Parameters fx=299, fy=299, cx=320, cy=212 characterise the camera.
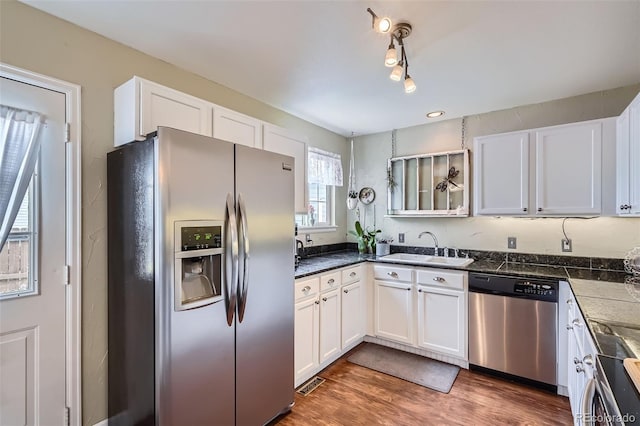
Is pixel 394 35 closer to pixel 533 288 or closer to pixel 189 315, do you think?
pixel 189 315

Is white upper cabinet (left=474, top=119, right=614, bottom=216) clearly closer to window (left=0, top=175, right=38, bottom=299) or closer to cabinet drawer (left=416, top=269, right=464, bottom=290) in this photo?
cabinet drawer (left=416, top=269, right=464, bottom=290)

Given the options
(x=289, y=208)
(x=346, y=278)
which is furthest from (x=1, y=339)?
(x=346, y=278)

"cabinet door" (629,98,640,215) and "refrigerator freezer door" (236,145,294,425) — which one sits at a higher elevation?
"cabinet door" (629,98,640,215)

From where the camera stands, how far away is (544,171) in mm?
2545

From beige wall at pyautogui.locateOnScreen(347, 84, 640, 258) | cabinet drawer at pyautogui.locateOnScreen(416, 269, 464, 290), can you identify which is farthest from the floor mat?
beige wall at pyautogui.locateOnScreen(347, 84, 640, 258)

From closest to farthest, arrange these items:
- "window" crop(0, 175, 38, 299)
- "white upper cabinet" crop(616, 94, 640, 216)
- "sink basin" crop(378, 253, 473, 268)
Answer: "window" crop(0, 175, 38, 299) < "white upper cabinet" crop(616, 94, 640, 216) < "sink basin" crop(378, 253, 473, 268)

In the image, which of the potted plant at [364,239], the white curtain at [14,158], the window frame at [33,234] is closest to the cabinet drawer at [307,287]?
the potted plant at [364,239]

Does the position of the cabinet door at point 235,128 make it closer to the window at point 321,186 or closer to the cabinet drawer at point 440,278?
the window at point 321,186

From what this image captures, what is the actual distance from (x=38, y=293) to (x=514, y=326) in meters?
3.25

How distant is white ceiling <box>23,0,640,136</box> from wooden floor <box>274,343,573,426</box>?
2.45 meters

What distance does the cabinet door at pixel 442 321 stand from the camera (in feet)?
8.84

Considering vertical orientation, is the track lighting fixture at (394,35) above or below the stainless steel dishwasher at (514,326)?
above

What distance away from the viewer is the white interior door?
1518 mm

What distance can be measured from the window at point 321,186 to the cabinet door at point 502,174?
1590mm
